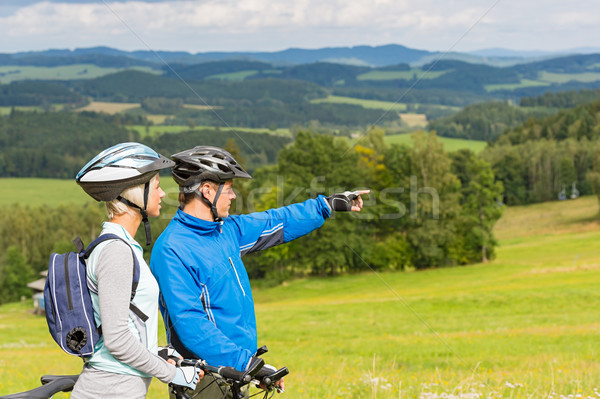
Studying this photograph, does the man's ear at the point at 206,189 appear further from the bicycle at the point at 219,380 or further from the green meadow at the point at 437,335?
the green meadow at the point at 437,335

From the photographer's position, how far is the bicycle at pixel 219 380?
3.48 m

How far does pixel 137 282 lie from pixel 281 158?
2123 inches

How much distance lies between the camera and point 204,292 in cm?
407

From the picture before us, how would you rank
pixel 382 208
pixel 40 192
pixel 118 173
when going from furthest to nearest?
1. pixel 40 192
2. pixel 382 208
3. pixel 118 173

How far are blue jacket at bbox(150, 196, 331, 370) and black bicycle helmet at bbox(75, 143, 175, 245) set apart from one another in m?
0.50

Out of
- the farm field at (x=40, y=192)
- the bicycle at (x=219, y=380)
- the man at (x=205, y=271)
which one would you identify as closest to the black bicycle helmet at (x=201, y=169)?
the man at (x=205, y=271)

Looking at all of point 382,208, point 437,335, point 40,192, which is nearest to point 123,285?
point 437,335

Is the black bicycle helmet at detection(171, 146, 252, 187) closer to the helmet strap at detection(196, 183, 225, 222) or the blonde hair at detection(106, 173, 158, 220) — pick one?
the helmet strap at detection(196, 183, 225, 222)

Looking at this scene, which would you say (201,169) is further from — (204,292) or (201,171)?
(204,292)

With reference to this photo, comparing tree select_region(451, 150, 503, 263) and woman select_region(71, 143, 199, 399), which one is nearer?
woman select_region(71, 143, 199, 399)

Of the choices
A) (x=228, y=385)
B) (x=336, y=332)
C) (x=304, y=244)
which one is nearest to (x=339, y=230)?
(x=304, y=244)

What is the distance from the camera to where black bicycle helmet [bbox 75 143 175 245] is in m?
3.45

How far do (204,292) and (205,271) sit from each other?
0.15 metres

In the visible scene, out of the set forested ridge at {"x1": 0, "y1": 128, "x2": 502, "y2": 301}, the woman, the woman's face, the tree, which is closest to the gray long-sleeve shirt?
the woman
